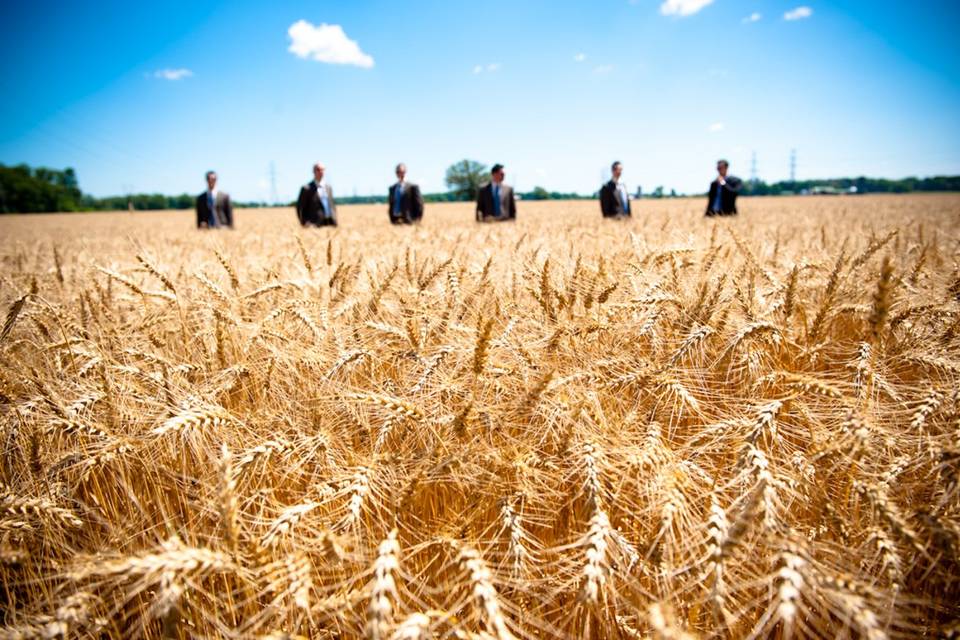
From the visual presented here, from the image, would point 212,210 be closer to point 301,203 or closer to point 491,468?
point 301,203

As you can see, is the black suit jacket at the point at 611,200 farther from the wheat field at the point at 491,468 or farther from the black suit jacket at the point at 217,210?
the black suit jacket at the point at 217,210

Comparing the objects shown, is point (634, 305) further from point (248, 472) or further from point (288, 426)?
point (248, 472)

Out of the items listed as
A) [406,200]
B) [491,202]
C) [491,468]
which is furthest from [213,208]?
[491,468]

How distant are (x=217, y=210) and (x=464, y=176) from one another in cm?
6040

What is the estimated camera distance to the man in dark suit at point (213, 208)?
941cm

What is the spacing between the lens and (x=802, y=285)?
1.95 metres

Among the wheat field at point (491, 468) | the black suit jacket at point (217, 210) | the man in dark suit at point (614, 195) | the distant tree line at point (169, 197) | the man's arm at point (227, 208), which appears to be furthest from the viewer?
the distant tree line at point (169, 197)

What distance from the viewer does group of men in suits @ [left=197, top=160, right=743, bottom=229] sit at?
8500 millimetres

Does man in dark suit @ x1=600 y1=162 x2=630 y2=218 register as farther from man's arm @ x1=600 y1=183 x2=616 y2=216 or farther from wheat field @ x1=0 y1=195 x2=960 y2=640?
wheat field @ x1=0 y1=195 x2=960 y2=640

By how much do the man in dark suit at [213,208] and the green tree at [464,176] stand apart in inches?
2262

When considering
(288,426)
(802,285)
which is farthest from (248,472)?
(802,285)

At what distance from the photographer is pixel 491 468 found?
1222 mm

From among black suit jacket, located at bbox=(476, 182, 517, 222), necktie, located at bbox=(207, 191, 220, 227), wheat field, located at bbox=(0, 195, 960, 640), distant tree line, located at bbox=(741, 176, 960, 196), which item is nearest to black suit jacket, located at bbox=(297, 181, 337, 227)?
necktie, located at bbox=(207, 191, 220, 227)

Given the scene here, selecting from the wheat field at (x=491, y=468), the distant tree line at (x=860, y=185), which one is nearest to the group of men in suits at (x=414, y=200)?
the wheat field at (x=491, y=468)
